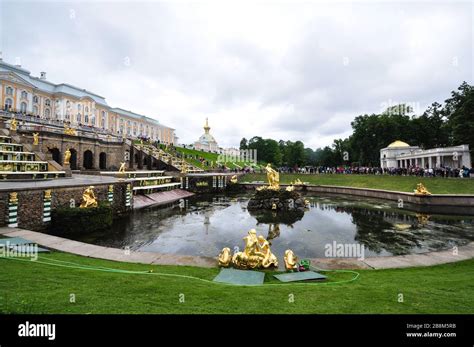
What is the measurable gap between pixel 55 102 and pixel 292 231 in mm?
77836

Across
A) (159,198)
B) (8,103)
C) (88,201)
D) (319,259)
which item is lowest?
(319,259)

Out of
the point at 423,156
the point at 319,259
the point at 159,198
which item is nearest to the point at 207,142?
the point at 423,156

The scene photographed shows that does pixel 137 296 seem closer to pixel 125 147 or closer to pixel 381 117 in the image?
pixel 125 147

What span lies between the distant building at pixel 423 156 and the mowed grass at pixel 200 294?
176ft

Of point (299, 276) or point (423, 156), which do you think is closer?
point (299, 276)

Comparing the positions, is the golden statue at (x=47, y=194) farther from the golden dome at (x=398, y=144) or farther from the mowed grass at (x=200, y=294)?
the golden dome at (x=398, y=144)

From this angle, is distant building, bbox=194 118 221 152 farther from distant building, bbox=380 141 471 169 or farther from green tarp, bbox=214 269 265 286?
green tarp, bbox=214 269 265 286

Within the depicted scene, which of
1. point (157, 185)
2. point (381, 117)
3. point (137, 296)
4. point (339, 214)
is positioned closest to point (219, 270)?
point (137, 296)

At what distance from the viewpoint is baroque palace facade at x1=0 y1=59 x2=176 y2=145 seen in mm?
55281

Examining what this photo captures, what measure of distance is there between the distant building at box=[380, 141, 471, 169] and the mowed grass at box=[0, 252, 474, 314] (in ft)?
176

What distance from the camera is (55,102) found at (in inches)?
2640

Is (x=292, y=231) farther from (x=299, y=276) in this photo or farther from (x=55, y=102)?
(x=55, y=102)
